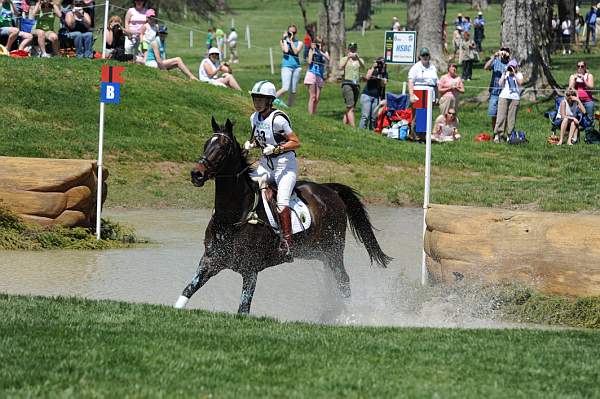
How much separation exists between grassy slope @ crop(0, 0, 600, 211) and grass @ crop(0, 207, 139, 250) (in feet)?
13.3

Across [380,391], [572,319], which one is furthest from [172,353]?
[572,319]

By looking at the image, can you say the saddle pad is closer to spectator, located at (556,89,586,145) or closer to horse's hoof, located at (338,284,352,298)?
horse's hoof, located at (338,284,352,298)

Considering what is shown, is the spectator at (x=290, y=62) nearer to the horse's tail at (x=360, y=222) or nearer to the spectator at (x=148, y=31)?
the spectator at (x=148, y=31)

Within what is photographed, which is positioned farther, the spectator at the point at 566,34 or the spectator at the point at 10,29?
the spectator at the point at 566,34

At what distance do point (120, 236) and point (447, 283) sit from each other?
585cm

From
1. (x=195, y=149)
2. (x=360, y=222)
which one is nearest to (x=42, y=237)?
(x=360, y=222)

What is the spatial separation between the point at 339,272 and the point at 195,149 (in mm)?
10647

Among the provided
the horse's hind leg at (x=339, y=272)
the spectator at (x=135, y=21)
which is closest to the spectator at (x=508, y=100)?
the spectator at (x=135, y=21)

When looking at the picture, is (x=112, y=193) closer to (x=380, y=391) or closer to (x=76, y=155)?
(x=76, y=155)

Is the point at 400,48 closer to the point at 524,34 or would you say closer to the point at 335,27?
the point at 524,34

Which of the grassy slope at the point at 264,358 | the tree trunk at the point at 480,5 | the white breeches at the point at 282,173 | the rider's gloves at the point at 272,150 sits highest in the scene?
the tree trunk at the point at 480,5

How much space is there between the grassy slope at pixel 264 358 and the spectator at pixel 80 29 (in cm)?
1527

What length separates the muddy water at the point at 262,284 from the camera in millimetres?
11664

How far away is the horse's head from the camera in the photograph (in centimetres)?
1022
